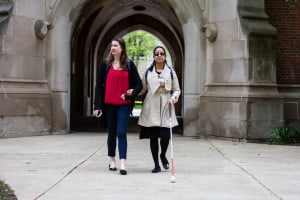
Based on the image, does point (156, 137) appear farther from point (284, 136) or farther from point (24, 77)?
point (24, 77)

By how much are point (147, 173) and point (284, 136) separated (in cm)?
552

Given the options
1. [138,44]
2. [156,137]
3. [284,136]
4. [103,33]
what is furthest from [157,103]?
[138,44]

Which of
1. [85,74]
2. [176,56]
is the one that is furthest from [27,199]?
[176,56]

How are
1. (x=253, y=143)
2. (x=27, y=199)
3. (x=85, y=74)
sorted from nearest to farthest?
(x=27, y=199)
(x=253, y=143)
(x=85, y=74)

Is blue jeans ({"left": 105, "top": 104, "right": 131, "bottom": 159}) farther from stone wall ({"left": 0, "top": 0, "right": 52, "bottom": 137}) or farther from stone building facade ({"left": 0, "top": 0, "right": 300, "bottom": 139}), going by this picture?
stone wall ({"left": 0, "top": 0, "right": 52, "bottom": 137})

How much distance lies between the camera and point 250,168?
778 centimetres

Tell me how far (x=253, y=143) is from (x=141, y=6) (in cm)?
1576

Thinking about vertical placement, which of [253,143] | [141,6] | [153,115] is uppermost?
[141,6]

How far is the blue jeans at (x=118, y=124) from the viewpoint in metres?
7.21

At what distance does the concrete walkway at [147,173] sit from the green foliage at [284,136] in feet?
2.10

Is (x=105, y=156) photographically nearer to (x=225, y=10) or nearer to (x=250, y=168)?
(x=250, y=168)

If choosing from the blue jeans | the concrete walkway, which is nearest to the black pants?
the concrete walkway

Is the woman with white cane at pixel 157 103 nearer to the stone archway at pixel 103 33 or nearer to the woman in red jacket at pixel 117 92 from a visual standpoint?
the woman in red jacket at pixel 117 92

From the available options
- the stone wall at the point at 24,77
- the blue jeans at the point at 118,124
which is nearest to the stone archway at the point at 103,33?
the stone wall at the point at 24,77
